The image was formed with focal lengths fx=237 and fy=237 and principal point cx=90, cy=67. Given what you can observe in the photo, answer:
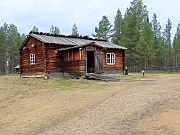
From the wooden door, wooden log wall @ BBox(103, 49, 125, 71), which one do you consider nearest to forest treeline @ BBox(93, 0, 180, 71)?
wooden log wall @ BBox(103, 49, 125, 71)

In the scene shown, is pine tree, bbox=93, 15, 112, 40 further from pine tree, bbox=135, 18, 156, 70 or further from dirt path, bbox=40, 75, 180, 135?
dirt path, bbox=40, 75, 180, 135

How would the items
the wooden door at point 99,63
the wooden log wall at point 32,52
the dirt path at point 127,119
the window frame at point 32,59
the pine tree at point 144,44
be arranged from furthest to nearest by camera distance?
the pine tree at point 144,44 → the window frame at point 32,59 → the wooden log wall at point 32,52 → the wooden door at point 99,63 → the dirt path at point 127,119

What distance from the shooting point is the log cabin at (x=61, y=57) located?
2320 centimetres

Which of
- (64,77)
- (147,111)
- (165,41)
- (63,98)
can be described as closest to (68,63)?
(64,77)

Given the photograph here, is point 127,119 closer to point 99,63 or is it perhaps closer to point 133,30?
point 99,63

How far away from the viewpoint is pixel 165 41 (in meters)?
78.1

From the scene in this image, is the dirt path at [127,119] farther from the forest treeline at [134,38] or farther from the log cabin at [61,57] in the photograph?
the forest treeline at [134,38]

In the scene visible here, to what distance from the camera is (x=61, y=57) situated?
25.2m

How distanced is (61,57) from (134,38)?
2616 cm

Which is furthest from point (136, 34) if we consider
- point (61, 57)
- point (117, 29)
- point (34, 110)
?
point (34, 110)

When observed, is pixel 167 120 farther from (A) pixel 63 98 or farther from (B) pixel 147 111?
(A) pixel 63 98

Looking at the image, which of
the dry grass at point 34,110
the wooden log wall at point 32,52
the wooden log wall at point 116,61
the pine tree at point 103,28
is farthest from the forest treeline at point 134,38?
the dry grass at point 34,110

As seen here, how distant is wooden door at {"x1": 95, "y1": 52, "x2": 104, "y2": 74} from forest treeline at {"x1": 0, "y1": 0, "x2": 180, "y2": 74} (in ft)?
69.4

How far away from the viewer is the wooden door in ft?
80.3
